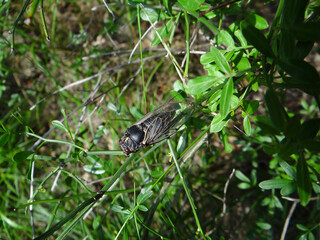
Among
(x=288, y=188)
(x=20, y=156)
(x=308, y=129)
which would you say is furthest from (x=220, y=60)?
(x=20, y=156)

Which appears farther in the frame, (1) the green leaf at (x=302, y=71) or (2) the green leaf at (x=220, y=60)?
(2) the green leaf at (x=220, y=60)

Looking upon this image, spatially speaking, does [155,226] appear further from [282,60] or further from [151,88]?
[282,60]

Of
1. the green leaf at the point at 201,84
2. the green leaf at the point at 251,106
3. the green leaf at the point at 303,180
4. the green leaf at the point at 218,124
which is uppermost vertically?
the green leaf at the point at 201,84

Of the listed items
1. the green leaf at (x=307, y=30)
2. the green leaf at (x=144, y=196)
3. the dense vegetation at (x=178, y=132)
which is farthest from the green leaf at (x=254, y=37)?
the green leaf at (x=144, y=196)

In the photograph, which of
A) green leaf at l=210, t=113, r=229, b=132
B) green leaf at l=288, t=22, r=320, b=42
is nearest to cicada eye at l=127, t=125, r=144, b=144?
green leaf at l=210, t=113, r=229, b=132

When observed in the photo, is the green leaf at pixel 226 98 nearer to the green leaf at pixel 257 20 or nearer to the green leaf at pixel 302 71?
the green leaf at pixel 302 71

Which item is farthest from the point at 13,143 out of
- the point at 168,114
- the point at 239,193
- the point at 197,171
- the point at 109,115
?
the point at 239,193

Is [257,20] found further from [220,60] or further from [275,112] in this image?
[275,112]

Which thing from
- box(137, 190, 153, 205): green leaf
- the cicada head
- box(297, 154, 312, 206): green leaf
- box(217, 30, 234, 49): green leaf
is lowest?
box(137, 190, 153, 205): green leaf

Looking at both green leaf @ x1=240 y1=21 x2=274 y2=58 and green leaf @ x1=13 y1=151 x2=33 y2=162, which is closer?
green leaf @ x1=240 y1=21 x2=274 y2=58

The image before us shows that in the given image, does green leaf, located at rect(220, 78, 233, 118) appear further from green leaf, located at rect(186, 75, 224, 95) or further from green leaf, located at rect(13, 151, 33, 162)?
green leaf, located at rect(13, 151, 33, 162)
